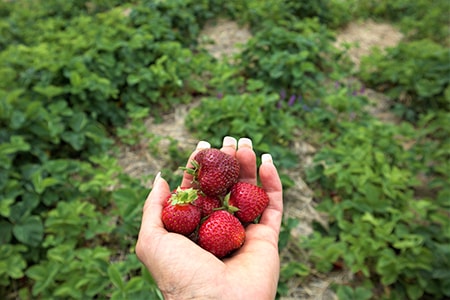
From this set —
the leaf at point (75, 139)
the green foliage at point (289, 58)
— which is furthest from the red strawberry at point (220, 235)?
the green foliage at point (289, 58)

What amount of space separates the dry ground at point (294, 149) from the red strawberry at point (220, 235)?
113 cm

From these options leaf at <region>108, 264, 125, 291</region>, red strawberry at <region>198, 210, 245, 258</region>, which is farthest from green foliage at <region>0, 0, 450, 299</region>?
red strawberry at <region>198, 210, 245, 258</region>

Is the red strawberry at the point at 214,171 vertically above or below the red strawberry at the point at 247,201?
above

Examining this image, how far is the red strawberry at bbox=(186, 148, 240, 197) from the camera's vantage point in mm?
1644

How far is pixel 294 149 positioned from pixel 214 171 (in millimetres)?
1932

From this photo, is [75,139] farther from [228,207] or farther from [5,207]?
[228,207]

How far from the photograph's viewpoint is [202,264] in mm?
1406

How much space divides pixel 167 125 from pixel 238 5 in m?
2.99

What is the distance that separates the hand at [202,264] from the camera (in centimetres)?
137

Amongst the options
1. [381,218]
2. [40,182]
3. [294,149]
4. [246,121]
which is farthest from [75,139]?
[381,218]

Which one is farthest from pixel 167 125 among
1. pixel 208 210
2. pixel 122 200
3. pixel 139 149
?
pixel 208 210

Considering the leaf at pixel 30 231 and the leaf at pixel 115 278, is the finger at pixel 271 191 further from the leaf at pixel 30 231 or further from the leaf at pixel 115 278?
the leaf at pixel 30 231

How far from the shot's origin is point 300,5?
5.20m

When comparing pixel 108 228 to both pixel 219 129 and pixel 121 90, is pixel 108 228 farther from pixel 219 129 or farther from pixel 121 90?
pixel 121 90
